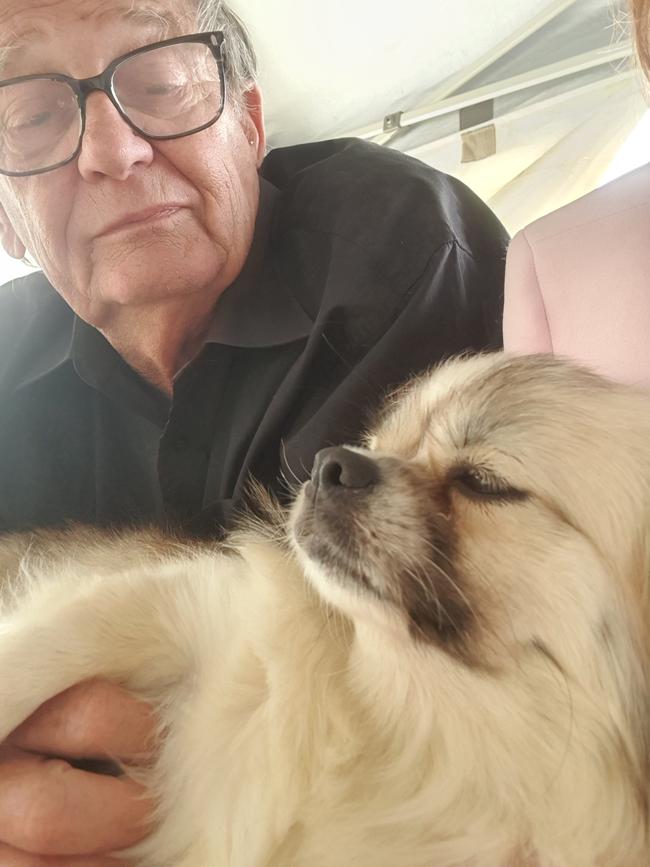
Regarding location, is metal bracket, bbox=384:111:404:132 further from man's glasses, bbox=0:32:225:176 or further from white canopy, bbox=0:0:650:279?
man's glasses, bbox=0:32:225:176

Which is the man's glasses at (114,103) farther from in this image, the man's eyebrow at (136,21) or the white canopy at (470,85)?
the white canopy at (470,85)

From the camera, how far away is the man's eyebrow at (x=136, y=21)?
4.23 feet

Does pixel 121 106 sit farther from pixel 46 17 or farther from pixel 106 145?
pixel 46 17

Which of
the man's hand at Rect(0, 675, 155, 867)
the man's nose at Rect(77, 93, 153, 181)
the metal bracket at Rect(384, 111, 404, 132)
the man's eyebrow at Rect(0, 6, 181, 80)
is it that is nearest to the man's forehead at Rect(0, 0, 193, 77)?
the man's eyebrow at Rect(0, 6, 181, 80)

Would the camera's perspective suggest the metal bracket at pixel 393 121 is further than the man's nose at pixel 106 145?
Yes

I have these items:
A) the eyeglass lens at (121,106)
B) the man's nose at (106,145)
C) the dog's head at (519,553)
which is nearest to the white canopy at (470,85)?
the eyeglass lens at (121,106)

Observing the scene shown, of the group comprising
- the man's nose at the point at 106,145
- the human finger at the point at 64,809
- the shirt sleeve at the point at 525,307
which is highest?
the man's nose at the point at 106,145

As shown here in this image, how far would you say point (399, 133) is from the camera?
2.59 m

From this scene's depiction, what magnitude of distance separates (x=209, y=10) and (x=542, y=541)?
1.20 meters

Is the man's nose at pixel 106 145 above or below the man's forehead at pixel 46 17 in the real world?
below

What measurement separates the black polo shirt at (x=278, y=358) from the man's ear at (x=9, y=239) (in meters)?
0.18

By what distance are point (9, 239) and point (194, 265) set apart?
1.73 feet

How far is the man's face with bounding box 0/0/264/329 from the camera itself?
4.23 feet

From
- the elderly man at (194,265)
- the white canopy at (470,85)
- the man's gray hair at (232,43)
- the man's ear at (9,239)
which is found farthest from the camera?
the white canopy at (470,85)
